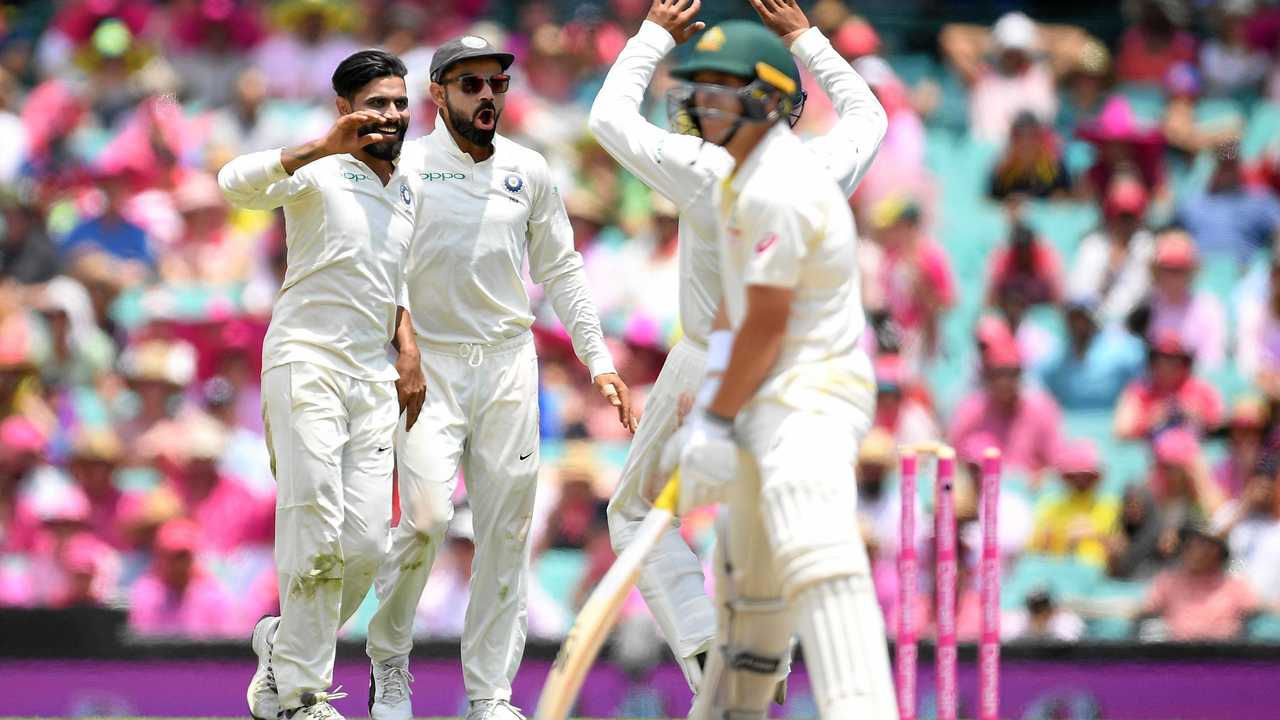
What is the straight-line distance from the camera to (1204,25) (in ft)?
46.4

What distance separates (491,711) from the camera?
25.1 feet

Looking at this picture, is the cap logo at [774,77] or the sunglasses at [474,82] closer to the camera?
the cap logo at [774,77]

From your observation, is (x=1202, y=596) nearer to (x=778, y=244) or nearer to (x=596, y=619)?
(x=596, y=619)

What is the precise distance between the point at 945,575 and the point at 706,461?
1.15m

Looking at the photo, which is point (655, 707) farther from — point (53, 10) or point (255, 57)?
point (53, 10)

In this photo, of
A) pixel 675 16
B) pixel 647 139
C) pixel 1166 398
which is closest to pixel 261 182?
pixel 647 139

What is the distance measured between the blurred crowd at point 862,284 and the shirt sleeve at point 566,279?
6.49ft

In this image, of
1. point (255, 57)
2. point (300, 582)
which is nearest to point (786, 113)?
point (300, 582)

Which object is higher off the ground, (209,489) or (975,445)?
(975,445)

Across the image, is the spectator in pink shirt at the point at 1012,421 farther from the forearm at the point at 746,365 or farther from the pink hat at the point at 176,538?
the forearm at the point at 746,365

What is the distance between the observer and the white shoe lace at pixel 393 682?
25.3 ft

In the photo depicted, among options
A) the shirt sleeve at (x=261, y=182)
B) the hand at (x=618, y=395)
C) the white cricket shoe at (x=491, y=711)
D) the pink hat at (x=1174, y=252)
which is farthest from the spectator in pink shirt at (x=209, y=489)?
the pink hat at (x=1174, y=252)

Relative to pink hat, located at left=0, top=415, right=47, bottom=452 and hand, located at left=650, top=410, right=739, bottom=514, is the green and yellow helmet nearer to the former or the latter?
hand, located at left=650, top=410, right=739, bottom=514

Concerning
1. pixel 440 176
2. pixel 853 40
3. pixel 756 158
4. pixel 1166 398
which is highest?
pixel 853 40
